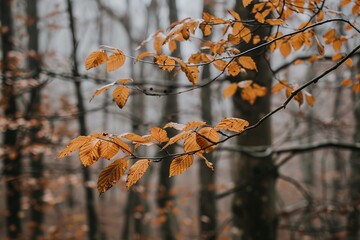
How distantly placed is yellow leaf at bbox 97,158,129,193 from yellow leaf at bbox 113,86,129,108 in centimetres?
28

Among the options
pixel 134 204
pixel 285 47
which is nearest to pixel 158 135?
pixel 285 47

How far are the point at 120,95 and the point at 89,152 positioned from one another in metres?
0.30

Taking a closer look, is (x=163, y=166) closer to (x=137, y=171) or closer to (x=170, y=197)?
(x=170, y=197)

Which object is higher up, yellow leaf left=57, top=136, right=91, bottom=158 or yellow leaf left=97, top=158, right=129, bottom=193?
yellow leaf left=57, top=136, right=91, bottom=158

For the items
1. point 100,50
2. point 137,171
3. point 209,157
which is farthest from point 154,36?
point 209,157

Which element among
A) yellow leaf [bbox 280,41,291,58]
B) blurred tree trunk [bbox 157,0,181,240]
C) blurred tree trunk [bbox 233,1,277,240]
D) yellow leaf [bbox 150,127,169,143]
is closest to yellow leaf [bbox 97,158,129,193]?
yellow leaf [bbox 150,127,169,143]

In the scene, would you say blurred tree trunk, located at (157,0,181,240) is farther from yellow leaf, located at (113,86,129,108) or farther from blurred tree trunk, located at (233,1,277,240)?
yellow leaf, located at (113,86,129,108)

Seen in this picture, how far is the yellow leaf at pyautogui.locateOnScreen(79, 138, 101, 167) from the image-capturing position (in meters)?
1.08

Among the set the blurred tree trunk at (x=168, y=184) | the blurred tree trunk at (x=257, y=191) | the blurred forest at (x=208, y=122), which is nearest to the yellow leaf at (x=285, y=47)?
the blurred forest at (x=208, y=122)

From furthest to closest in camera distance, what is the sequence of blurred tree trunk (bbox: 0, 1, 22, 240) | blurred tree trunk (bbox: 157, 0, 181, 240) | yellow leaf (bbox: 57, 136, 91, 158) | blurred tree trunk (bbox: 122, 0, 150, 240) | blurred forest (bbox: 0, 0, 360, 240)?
blurred tree trunk (bbox: 122, 0, 150, 240), blurred tree trunk (bbox: 157, 0, 181, 240), blurred tree trunk (bbox: 0, 1, 22, 240), blurred forest (bbox: 0, 0, 360, 240), yellow leaf (bbox: 57, 136, 91, 158)

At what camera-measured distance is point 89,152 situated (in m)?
1.10

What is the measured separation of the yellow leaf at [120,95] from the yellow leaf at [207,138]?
352 mm

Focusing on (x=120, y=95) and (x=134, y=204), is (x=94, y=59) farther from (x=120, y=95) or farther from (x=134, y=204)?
(x=134, y=204)

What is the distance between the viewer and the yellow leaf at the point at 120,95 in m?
1.27
